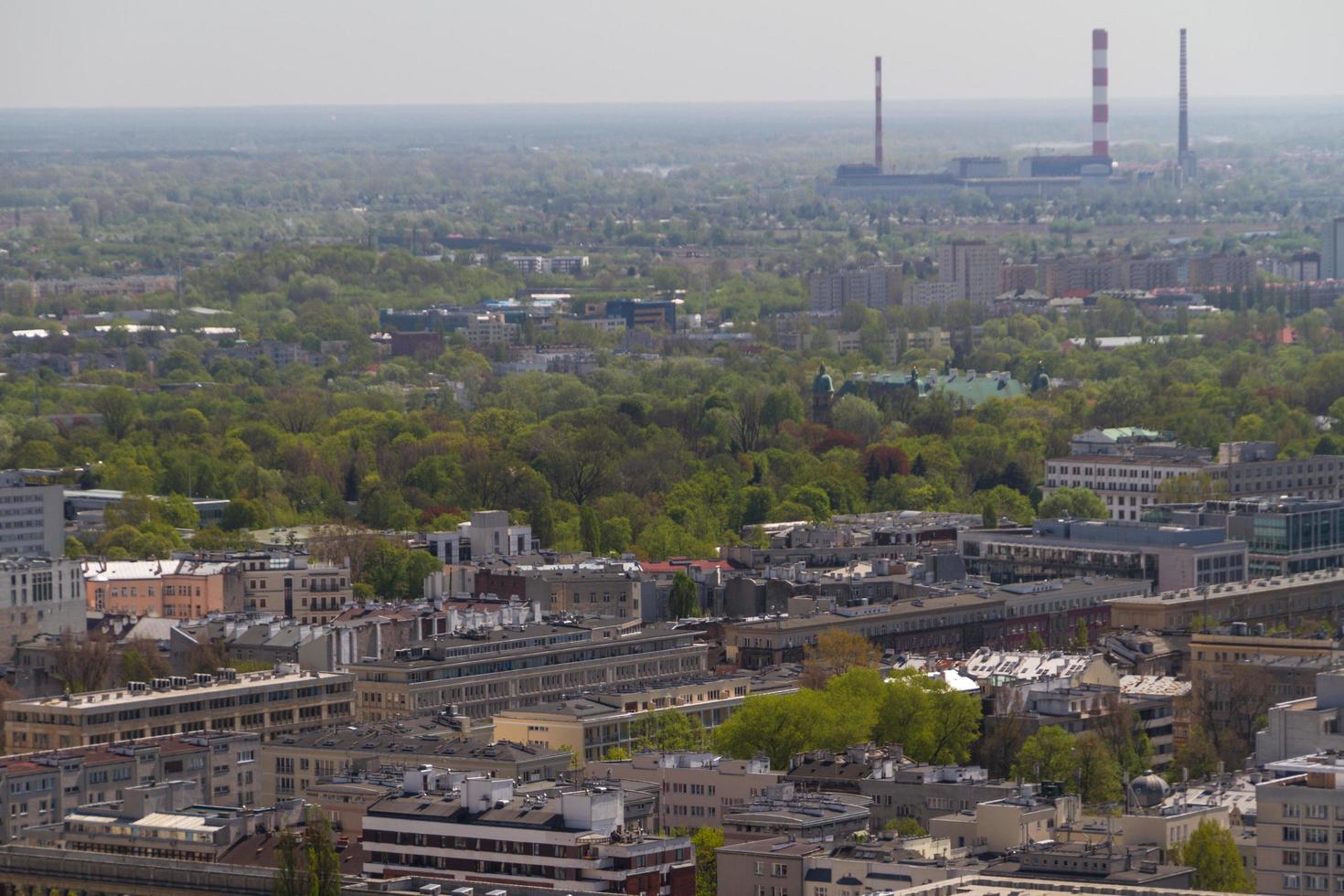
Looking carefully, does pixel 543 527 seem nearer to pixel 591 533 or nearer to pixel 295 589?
pixel 591 533

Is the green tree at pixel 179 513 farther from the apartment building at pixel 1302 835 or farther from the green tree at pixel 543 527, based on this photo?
the apartment building at pixel 1302 835

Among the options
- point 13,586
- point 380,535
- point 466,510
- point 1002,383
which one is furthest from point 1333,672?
point 1002,383

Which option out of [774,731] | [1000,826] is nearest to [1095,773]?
[774,731]

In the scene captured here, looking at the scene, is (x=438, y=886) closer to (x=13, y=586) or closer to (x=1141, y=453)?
(x=13, y=586)

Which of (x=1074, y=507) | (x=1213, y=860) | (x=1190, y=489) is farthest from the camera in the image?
(x=1190, y=489)

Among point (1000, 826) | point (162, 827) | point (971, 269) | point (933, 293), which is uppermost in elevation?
point (162, 827)

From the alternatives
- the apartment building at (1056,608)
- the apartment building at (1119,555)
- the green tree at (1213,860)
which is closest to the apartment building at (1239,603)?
the apartment building at (1056,608)
